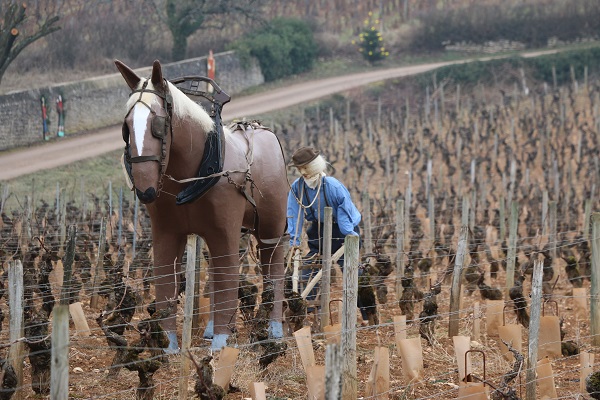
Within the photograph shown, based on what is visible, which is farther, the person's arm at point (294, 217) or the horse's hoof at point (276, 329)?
the person's arm at point (294, 217)

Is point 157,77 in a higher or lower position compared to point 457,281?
higher

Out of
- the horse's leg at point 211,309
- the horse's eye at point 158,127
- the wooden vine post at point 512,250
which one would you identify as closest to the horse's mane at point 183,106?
the horse's eye at point 158,127

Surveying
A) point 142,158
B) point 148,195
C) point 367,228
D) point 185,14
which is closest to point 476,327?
point 148,195

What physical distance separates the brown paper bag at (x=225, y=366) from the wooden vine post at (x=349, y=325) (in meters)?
0.70

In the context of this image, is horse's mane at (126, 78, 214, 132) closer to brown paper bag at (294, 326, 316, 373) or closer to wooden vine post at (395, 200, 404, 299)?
brown paper bag at (294, 326, 316, 373)

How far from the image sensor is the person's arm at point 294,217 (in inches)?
373

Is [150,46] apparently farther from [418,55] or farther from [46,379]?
[46,379]

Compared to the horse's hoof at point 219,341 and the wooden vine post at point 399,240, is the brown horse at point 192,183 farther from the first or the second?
the wooden vine post at point 399,240

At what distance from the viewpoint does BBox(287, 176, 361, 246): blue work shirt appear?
9422mm

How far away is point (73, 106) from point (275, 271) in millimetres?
19978

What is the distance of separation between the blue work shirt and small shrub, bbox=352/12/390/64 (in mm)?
30704

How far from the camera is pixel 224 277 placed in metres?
8.00

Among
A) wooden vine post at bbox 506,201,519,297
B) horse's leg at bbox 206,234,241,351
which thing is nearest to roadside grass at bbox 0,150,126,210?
wooden vine post at bbox 506,201,519,297

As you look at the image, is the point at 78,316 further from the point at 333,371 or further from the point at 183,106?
the point at 333,371
